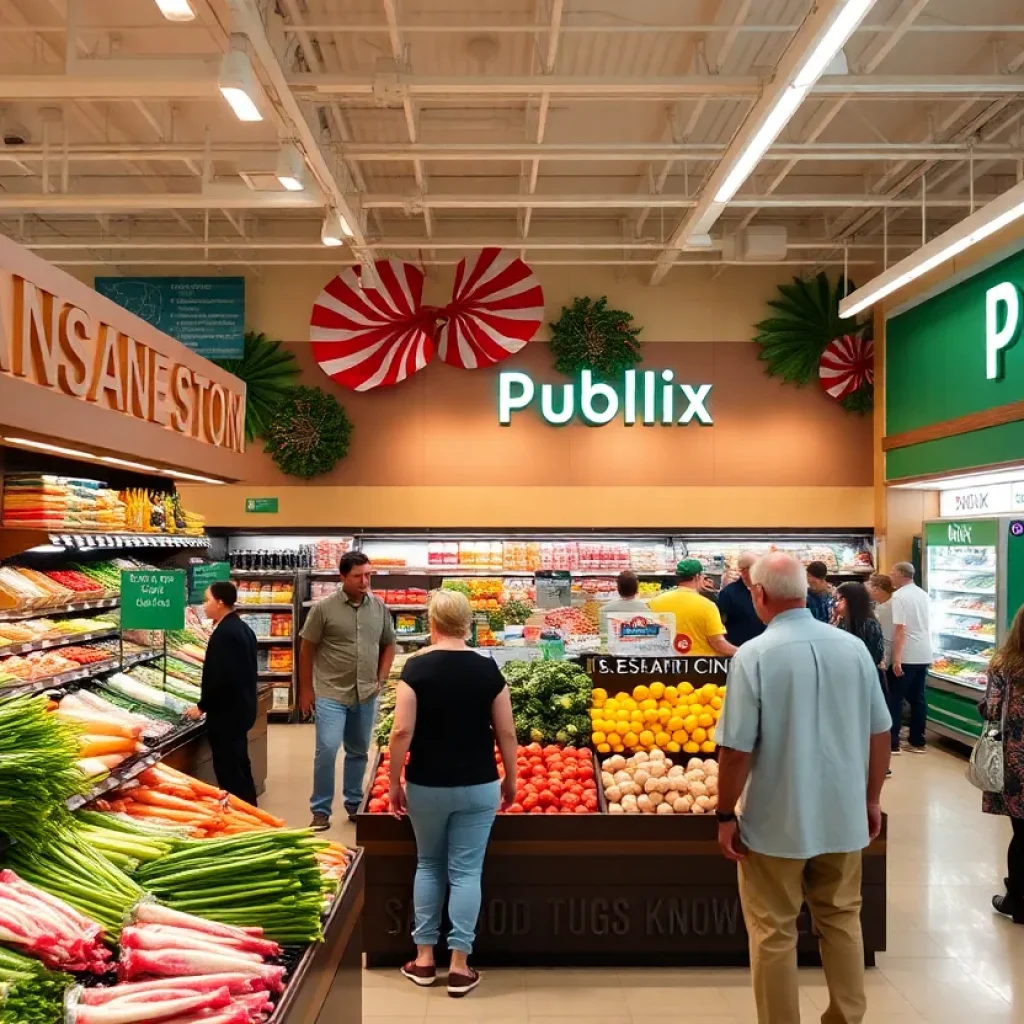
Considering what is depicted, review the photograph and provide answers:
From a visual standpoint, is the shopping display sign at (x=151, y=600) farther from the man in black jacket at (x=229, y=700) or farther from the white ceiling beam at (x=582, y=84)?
the white ceiling beam at (x=582, y=84)

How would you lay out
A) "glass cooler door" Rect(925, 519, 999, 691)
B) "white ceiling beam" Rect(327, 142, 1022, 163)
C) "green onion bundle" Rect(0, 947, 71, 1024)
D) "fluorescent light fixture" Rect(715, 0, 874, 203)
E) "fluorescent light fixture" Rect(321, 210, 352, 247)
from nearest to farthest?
"green onion bundle" Rect(0, 947, 71, 1024)
"fluorescent light fixture" Rect(715, 0, 874, 203)
"white ceiling beam" Rect(327, 142, 1022, 163)
"fluorescent light fixture" Rect(321, 210, 352, 247)
"glass cooler door" Rect(925, 519, 999, 691)

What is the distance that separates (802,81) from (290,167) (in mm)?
3567

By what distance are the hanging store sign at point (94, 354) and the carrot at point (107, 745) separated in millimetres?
1338

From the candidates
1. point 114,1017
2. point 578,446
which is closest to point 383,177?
point 578,446

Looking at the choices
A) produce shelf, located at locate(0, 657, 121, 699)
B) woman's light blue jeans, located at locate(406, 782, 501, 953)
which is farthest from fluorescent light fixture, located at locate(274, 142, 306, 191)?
woman's light blue jeans, located at locate(406, 782, 501, 953)

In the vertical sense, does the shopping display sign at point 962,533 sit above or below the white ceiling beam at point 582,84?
below

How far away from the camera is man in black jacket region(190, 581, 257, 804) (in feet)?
18.9

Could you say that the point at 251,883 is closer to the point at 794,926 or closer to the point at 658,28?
the point at 794,926

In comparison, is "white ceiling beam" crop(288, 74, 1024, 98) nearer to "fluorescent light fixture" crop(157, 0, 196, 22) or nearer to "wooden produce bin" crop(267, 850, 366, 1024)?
"fluorescent light fixture" crop(157, 0, 196, 22)

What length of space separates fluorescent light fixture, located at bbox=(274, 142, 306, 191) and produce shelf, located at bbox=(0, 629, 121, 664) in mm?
3367

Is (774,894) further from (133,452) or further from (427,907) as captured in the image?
(133,452)

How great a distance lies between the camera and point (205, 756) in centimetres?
621

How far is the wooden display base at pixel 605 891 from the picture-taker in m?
4.38

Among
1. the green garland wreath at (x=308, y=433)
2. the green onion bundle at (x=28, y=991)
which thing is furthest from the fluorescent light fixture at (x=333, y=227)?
the green onion bundle at (x=28, y=991)
